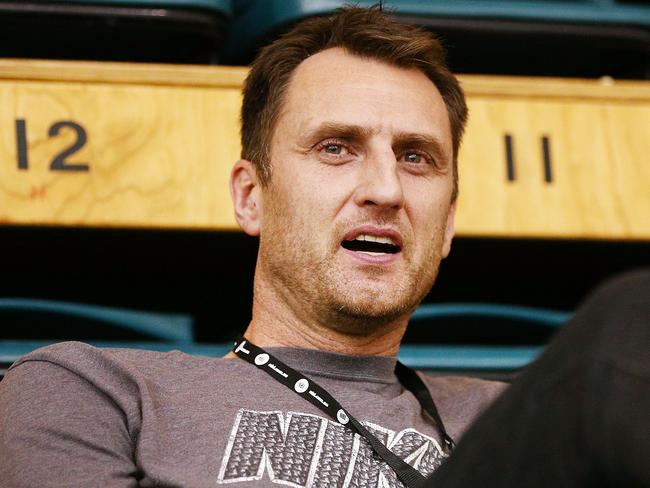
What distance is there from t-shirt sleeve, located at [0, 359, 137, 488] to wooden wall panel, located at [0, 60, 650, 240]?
0.97ft

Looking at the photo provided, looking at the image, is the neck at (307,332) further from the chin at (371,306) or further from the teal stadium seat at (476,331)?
the teal stadium seat at (476,331)

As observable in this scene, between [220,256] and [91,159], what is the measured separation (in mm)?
183

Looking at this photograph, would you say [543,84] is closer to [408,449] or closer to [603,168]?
[603,168]

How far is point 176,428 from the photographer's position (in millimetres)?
785

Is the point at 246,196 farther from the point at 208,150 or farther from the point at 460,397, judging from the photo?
the point at 460,397

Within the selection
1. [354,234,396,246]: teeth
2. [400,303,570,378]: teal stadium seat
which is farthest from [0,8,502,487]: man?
[400,303,570,378]: teal stadium seat

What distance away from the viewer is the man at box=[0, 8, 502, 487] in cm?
76

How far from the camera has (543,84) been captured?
1.16m

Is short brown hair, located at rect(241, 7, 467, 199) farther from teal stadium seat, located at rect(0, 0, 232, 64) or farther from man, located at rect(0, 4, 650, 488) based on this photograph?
teal stadium seat, located at rect(0, 0, 232, 64)

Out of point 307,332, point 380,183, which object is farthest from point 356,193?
point 307,332

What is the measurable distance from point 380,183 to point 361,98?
0.30ft

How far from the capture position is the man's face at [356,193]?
0.88m

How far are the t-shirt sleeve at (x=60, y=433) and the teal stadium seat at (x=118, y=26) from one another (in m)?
0.44

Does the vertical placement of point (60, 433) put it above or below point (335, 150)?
below
